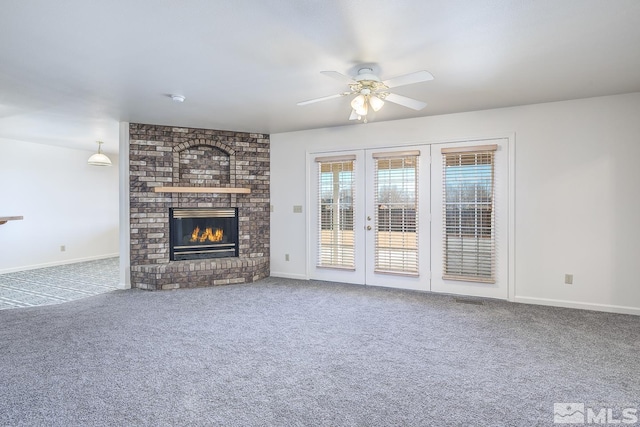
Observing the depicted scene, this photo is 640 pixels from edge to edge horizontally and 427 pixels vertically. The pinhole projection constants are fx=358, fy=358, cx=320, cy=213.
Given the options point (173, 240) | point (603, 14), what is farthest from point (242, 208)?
point (603, 14)

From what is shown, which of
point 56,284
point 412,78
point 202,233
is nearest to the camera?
point 412,78

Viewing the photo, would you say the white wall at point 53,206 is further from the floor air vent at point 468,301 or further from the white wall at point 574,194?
the floor air vent at point 468,301

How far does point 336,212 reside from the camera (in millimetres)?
5395

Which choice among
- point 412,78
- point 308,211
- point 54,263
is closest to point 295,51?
point 412,78

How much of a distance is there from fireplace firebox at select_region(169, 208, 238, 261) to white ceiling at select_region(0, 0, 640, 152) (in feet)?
5.47

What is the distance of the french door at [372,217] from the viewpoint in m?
4.84

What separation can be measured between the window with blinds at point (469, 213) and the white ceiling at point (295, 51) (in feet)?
2.12

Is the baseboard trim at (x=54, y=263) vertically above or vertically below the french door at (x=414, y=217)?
below

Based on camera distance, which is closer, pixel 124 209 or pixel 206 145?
pixel 124 209

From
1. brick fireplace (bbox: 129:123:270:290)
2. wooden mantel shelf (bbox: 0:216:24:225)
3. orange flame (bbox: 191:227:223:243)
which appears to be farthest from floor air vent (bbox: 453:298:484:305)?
wooden mantel shelf (bbox: 0:216:24:225)

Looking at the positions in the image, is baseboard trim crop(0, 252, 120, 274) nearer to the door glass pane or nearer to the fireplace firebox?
the fireplace firebox

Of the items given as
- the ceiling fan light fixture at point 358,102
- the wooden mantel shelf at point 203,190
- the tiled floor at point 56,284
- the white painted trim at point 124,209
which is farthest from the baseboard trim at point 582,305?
the tiled floor at point 56,284

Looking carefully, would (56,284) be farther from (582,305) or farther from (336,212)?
(582,305)

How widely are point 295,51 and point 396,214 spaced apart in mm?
2875
